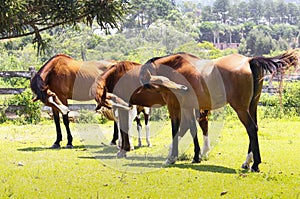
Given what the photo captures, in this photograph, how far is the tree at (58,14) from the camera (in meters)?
7.46

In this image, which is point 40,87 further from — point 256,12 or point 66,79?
point 256,12

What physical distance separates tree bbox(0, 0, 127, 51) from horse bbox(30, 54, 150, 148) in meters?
→ 3.41

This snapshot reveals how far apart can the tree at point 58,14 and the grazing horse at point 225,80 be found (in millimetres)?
1566

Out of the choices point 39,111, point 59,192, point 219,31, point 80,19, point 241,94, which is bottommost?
point 219,31

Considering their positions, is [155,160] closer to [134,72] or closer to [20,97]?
[134,72]

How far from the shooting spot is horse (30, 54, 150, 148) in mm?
11531

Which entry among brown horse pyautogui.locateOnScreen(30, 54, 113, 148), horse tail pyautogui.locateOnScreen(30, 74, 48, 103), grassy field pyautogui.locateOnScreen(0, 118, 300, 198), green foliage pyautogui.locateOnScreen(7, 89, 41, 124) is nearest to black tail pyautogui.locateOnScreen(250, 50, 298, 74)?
grassy field pyautogui.locateOnScreen(0, 118, 300, 198)

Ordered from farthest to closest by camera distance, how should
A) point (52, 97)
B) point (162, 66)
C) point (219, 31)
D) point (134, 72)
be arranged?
point (219, 31) < point (52, 97) < point (134, 72) < point (162, 66)

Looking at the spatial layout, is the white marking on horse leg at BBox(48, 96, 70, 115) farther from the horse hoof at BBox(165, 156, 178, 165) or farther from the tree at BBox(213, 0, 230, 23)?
the tree at BBox(213, 0, 230, 23)

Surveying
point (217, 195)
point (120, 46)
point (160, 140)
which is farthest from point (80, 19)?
point (120, 46)

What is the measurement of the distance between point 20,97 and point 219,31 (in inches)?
4529

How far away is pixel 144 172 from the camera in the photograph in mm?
8336

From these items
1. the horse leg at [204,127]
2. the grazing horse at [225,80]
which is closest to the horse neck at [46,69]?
the grazing horse at [225,80]

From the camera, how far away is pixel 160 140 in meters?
12.7
